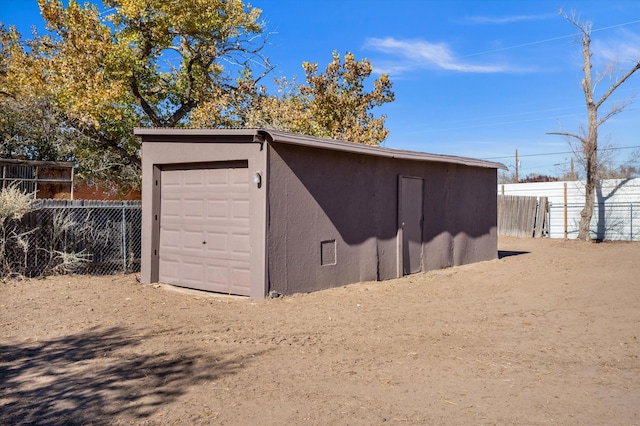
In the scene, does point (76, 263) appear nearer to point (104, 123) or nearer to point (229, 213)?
point (229, 213)

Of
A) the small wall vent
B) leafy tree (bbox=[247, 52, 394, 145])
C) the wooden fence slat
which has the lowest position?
the small wall vent

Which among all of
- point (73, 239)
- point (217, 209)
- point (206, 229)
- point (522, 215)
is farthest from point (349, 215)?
point (522, 215)

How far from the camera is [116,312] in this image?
8312mm

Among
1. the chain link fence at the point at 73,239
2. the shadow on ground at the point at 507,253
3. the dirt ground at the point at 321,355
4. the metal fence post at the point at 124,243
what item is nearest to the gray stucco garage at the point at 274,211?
the dirt ground at the point at 321,355

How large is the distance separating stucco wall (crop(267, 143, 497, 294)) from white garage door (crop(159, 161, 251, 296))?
0.62 m

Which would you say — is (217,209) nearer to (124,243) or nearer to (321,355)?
(124,243)

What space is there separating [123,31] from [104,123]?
3.12 meters

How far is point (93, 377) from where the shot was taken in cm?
548

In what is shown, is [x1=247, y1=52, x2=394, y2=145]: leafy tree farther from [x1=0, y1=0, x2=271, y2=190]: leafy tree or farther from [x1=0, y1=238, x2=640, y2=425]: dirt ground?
[x1=0, y1=238, x2=640, y2=425]: dirt ground

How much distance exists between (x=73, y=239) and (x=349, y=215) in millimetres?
5412

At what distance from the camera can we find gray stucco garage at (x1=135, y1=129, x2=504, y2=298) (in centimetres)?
949

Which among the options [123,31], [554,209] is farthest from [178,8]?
[554,209]

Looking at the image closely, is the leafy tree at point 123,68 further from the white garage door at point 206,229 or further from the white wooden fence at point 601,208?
the white wooden fence at point 601,208

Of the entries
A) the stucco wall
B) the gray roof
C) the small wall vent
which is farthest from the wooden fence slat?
the small wall vent
